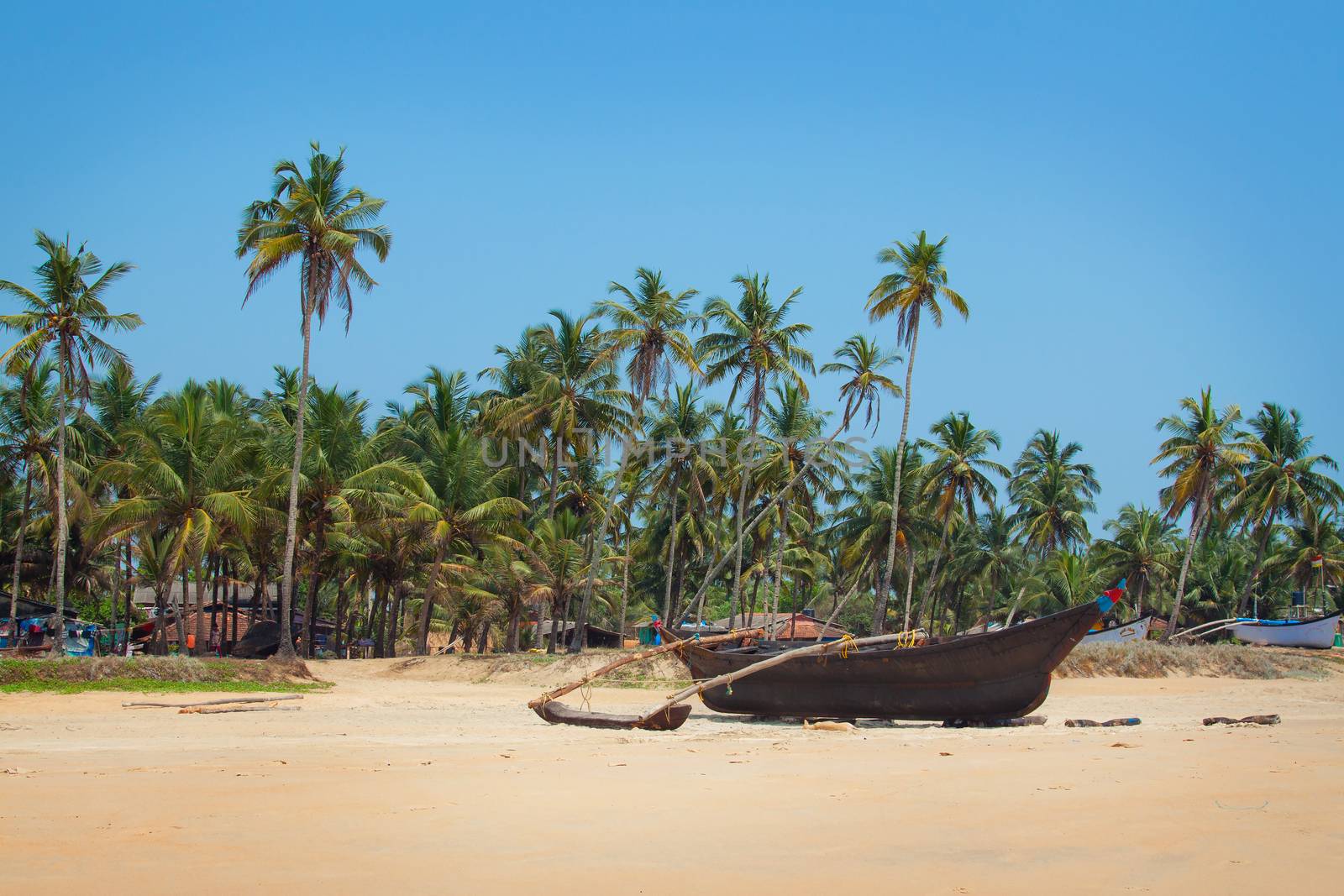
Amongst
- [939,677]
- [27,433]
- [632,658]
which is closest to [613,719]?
[632,658]

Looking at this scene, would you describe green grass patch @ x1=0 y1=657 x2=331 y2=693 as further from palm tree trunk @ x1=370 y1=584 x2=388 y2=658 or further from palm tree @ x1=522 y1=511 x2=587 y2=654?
palm tree trunk @ x1=370 y1=584 x2=388 y2=658

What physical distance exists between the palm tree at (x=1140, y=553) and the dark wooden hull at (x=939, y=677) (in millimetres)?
34876

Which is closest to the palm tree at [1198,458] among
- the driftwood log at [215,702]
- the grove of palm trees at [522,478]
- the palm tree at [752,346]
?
the grove of palm trees at [522,478]

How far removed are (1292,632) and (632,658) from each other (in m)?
31.2

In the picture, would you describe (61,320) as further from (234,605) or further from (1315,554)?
(1315,554)

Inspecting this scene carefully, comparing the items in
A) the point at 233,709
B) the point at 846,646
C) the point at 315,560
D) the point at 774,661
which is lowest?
the point at 233,709

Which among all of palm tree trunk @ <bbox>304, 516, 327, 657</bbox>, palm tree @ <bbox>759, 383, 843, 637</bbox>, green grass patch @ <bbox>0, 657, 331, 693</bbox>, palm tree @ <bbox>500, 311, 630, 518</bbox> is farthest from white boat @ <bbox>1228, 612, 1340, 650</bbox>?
green grass patch @ <bbox>0, 657, 331, 693</bbox>

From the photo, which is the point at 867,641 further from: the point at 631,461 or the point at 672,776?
the point at 631,461

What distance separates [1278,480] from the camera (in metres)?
39.2

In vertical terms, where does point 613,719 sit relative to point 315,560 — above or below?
below

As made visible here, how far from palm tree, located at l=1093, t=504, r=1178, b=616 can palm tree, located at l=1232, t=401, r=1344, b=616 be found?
4.97 metres

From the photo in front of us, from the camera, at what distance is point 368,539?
3062cm

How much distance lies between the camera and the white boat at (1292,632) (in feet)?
120

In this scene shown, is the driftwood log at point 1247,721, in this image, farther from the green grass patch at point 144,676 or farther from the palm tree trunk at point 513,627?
the palm tree trunk at point 513,627
